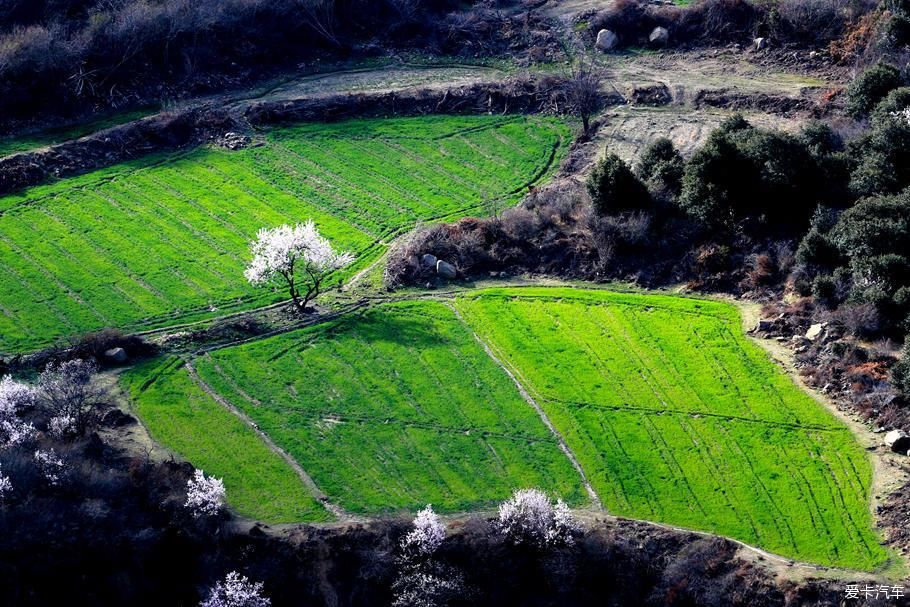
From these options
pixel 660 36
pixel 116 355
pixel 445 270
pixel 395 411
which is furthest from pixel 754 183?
pixel 116 355

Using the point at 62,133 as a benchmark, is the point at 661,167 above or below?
above

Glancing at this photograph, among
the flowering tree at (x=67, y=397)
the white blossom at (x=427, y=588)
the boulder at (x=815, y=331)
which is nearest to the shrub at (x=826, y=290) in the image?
the boulder at (x=815, y=331)

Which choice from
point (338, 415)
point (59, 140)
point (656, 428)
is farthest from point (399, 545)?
point (59, 140)

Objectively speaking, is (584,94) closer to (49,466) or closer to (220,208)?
(220,208)

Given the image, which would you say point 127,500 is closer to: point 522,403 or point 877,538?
point 522,403

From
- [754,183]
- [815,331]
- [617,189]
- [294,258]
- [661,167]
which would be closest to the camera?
[815,331]

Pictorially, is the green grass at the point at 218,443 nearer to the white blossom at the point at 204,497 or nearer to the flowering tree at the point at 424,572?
the white blossom at the point at 204,497

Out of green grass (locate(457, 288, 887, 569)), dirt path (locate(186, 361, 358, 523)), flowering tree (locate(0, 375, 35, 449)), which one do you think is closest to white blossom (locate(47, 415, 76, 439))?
flowering tree (locate(0, 375, 35, 449))
